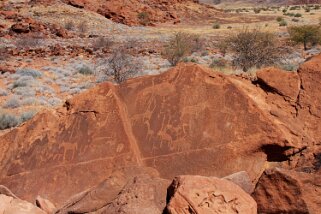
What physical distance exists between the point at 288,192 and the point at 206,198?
0.94m

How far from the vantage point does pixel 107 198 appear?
17.5 ft

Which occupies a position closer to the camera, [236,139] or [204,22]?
[236,139]

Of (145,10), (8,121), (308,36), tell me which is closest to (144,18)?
(145,10)

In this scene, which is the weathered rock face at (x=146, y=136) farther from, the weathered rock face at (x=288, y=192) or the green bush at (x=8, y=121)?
the green bush at (x=8, y=121)

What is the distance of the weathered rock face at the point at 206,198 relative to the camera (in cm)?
435

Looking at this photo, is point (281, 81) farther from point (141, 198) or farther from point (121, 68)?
point (121, 68)

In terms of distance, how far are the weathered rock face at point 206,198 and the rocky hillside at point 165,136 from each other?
2.63 ft

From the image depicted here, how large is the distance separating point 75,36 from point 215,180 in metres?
32.2

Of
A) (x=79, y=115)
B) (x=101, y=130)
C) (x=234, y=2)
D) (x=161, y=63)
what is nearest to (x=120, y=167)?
(x=101, y=130)

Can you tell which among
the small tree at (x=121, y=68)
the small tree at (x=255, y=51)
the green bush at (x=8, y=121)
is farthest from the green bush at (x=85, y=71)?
the green bush at (x=8, y=121)

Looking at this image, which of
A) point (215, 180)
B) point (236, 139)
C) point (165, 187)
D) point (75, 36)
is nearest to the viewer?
point (215, 180)

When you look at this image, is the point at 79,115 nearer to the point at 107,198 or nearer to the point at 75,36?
the point at 107,198

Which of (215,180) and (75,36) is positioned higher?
(215,180)

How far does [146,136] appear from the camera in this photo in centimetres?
659
